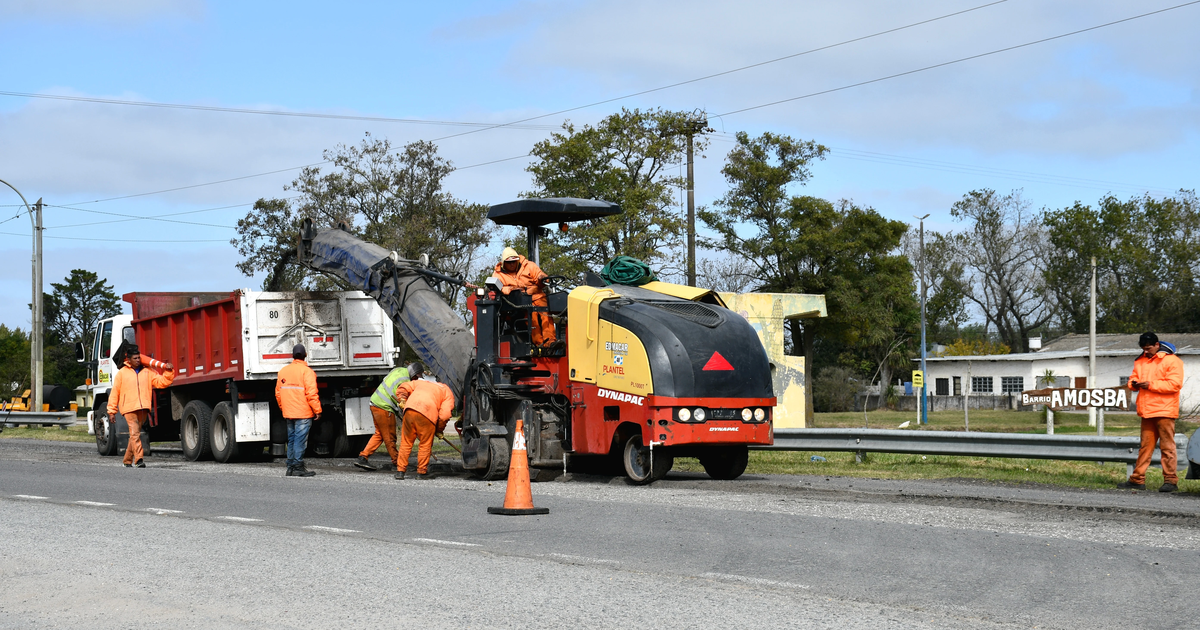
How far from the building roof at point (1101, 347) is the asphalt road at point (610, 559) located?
161 ft

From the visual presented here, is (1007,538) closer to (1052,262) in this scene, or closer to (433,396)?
(433,396)

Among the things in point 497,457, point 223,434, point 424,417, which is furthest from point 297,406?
point 223,434

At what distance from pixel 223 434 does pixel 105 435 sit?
4015 mm

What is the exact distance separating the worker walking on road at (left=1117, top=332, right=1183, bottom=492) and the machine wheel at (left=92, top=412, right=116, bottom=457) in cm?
1641

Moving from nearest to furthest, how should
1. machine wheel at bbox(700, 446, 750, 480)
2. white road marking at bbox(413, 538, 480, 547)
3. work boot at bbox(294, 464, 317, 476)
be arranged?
1. white road marking at bbox(413, 538, 480, 547)
2. machine wheel at bbox(700, 446, 750, 480)
3. work boot at bbox(294, 464, 317, 476)

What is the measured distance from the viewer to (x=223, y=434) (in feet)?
62.5

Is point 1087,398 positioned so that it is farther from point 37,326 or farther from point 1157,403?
point 37,326

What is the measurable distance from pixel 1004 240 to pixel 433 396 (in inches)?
2715

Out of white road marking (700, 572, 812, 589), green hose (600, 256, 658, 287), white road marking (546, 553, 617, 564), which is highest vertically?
green hose (600, 256, 658, 287)

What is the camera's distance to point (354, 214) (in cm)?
4103

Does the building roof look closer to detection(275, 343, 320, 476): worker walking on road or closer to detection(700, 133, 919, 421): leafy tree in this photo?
detection(700, 133, 919, 421): leafy tree

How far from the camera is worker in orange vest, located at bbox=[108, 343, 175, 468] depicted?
17620 mm

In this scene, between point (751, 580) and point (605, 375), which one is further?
point (605, 375)

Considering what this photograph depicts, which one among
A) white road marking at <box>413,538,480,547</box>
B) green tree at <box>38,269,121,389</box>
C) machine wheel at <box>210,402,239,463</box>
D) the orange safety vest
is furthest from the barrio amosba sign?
green tree at <box>38,269,121,389</box>
